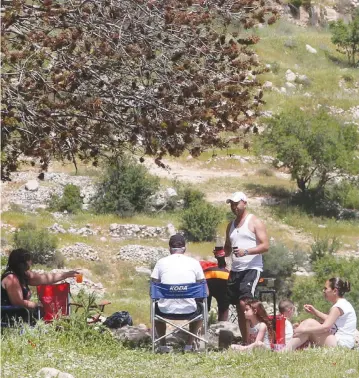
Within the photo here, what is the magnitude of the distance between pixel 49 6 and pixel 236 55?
6.58ft

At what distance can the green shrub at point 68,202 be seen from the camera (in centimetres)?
3506

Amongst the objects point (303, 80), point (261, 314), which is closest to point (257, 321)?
point (261, 314)

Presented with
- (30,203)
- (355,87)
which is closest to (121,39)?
(30,203)

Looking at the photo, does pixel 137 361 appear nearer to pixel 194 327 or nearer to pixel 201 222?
pixel 194 327

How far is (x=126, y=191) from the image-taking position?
118 ft

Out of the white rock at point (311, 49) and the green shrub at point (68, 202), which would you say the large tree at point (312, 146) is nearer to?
the green shrub at point (68, 202)

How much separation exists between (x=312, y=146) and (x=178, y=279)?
3181 cm

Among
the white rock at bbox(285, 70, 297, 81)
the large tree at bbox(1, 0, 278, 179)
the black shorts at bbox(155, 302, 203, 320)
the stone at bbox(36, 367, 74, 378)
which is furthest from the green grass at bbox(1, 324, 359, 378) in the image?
the white rock at bbox(285, 70, 297, 81)

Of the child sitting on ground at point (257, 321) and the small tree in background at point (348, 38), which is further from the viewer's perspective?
the small tree in background at point (348, 38)

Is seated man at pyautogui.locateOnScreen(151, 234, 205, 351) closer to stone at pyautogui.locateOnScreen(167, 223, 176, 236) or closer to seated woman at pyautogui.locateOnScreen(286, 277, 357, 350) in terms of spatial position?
seated woman at pyautogui.locateOnScreen(286, 277, 357, 350)

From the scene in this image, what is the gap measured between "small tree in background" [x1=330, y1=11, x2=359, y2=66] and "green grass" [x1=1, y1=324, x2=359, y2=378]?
2060 inches

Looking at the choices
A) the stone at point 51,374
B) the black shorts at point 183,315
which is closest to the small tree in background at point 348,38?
the black shorts at point 183,315

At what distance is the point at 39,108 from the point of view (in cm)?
817

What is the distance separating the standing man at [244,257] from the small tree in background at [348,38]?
51.3 meters
